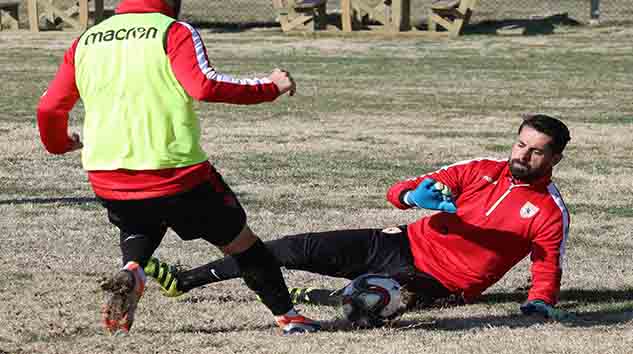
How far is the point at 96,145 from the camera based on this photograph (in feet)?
16.1

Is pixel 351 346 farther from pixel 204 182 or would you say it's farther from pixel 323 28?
pixel 323 28

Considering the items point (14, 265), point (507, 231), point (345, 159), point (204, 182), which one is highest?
point (204, 182)

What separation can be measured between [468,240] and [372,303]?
67cm

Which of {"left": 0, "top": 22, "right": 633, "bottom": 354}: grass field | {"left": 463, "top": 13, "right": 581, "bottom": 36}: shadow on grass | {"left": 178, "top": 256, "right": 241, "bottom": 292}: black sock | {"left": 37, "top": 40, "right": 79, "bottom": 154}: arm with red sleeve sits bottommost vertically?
{"left": 463, "top": 13, "right": 581, "bottom": 36}: shadow on grass

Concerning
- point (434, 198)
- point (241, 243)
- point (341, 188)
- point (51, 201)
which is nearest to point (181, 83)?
point (241, 243)

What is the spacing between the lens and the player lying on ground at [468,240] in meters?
5.72

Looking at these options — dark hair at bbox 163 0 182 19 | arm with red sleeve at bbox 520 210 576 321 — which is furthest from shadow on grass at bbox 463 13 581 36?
dark hair at bbox 163 0 182 19

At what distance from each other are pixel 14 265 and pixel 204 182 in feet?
7.61

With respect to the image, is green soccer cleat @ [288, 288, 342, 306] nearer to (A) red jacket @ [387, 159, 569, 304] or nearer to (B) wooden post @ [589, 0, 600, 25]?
(A) red jacket @ [387, 159, 569, 304]

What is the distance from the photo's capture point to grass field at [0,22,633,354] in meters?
5.52

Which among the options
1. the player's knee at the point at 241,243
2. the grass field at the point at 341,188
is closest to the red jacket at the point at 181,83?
the player's knee at the point at 241,243

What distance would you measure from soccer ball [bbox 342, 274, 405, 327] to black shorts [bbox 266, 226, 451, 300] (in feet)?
1.41

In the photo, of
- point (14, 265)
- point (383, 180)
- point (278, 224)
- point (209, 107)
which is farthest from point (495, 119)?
point (14, 265)

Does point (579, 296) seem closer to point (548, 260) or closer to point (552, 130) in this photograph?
point (548, 260)
